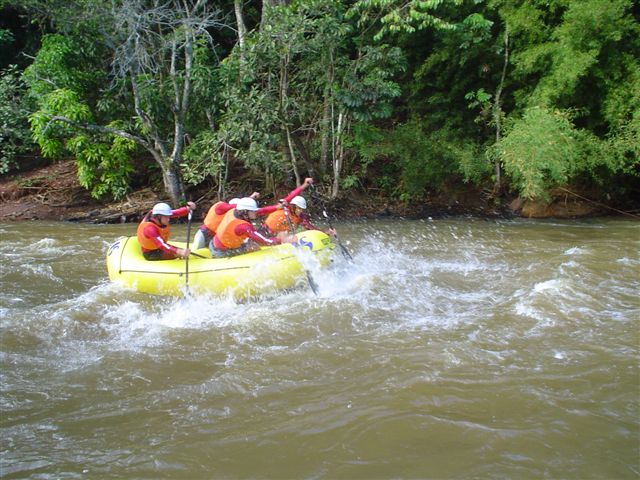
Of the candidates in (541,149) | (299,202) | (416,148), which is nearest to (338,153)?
(416,148)

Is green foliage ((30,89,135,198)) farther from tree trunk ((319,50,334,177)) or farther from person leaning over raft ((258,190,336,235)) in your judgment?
person leaning over raft ((258,190,336,235))

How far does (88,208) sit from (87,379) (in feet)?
27.8

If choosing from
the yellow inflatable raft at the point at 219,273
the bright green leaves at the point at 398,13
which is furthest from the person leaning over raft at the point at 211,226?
the bright green leaves at the point at 398,13

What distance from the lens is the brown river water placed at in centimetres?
289

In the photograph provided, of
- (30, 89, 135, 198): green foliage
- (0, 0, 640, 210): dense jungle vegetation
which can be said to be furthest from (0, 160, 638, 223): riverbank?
(30, 89, 135, 198): green foliage

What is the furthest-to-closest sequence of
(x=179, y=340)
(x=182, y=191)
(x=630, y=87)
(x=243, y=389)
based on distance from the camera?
1. (x=182, y=191)
2. (x=630, y=87)
3. (x=179, y=340)
4. (x=243, y=389)

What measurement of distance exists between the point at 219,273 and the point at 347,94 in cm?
560

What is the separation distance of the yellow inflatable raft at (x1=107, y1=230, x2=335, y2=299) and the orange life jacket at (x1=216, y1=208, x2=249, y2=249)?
1.15 feet

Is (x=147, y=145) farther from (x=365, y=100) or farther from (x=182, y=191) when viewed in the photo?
(x=365, y=100)

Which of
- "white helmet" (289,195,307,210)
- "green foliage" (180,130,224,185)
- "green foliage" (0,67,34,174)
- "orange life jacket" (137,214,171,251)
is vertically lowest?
"orange life jacket" (137,214,171,251)

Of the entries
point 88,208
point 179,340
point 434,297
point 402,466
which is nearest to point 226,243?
point 179,340

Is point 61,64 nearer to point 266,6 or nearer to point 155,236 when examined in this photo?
point 266,6

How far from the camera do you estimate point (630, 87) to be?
9.15 metres

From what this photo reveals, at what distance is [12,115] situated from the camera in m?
11.1
